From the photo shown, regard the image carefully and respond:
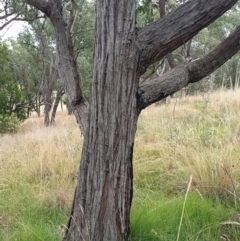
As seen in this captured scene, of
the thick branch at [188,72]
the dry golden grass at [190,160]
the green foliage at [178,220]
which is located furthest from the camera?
the dry golden grass at [190,160]

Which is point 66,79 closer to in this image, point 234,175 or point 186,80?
point 186,80

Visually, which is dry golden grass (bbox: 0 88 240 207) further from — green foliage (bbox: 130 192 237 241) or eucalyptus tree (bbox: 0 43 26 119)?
eucalyptus tree (bbox: 0 43 26 119)

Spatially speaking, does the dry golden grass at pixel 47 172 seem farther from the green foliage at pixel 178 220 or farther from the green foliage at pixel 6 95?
the green foliage at pixel 6 95

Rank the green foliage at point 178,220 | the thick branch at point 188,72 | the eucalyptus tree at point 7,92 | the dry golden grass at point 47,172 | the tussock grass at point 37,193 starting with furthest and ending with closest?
the eucalyptus tree at point 7,92, the dry golden grass at point 47,172, the tussock grass at point 37,193, the green foliage at point 178,220, the thick branch at point 188,72

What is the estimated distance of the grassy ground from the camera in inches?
92.7

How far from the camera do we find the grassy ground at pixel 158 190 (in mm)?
2354

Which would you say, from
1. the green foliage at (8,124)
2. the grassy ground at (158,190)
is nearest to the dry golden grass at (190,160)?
the grassy ground at (158,190)

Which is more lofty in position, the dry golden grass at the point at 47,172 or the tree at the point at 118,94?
the tree at the point at 118,94

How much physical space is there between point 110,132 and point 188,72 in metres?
0.66

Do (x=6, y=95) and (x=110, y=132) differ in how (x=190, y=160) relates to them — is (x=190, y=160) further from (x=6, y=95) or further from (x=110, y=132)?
(x=6, y=95)

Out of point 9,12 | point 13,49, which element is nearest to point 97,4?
point 9,12

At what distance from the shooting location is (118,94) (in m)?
1.87

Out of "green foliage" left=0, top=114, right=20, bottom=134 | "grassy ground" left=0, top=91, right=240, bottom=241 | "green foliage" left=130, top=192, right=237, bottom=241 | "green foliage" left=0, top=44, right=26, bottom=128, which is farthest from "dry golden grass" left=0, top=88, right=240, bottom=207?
"green foliage" left=0, top=44, right=26, bottom=128

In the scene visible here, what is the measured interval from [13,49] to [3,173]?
17.9m
